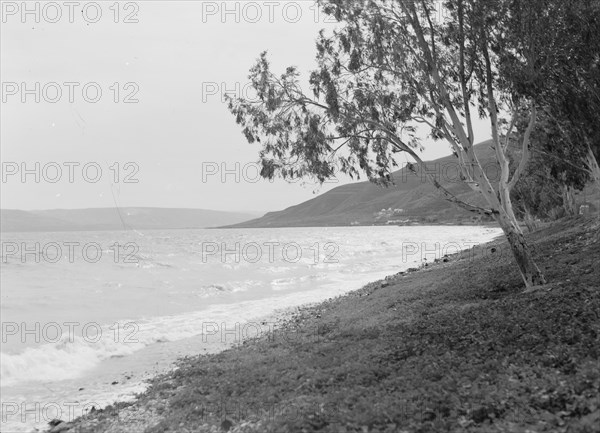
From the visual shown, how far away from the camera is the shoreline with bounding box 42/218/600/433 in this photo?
8.86 meters

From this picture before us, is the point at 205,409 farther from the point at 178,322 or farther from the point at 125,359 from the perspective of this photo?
the point at 178,322

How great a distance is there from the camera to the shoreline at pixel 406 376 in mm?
8859

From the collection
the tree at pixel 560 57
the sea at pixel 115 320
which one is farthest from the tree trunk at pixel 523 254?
the sea at pixel 115 320

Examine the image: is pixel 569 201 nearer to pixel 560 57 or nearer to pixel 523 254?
pixel 560 57

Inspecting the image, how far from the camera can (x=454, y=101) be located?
70.1ft

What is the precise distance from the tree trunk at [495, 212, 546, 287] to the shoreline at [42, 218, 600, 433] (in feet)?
1.89

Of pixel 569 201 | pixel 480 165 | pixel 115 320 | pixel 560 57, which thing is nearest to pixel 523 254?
pixel 480 165

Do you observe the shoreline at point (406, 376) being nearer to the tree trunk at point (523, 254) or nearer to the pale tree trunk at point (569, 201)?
the tree trunk at point (523, 254)

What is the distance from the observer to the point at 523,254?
1875 centimetres

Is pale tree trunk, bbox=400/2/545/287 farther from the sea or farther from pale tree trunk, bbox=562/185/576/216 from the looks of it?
pale tree trunk, bbox=562/185/576/216

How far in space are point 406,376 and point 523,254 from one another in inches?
391

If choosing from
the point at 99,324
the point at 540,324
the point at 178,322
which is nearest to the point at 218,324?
the point at 178,322

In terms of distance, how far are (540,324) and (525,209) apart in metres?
45.6

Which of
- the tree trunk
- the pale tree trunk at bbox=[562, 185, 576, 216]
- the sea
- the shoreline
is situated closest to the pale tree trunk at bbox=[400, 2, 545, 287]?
the tree trunk
